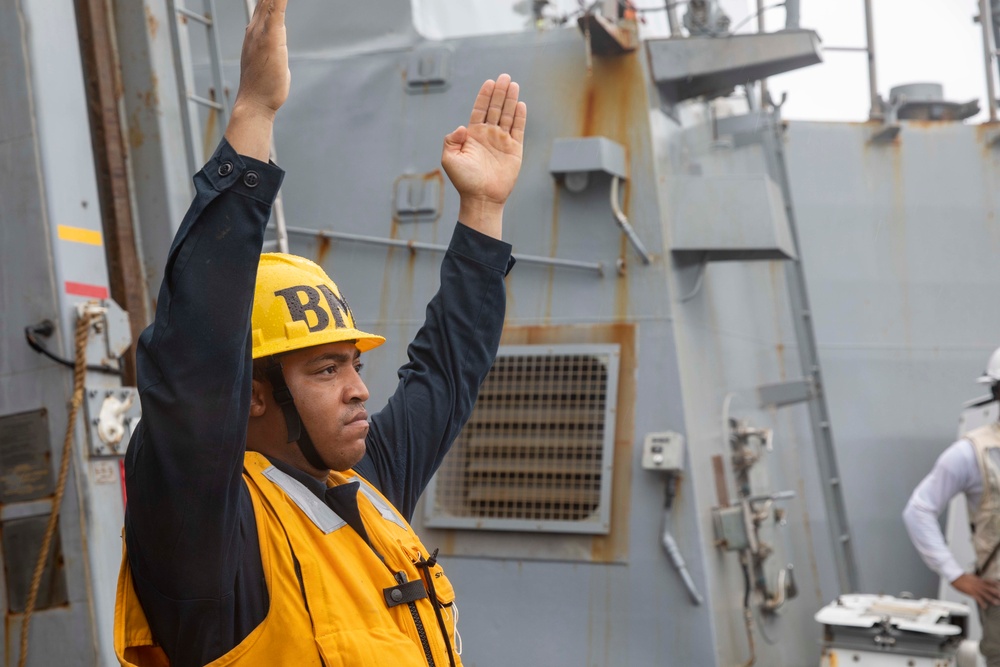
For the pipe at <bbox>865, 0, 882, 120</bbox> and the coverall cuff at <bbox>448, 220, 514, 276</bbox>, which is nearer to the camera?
the coverall cuff at <bbox>448, 220, 514, 276</bbox>

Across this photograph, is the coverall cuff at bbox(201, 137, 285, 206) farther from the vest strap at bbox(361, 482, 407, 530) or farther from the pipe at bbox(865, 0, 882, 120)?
the pipe at bbox(865, 0, 882, 120)

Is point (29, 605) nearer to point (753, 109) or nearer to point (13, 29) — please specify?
point (13, 29)

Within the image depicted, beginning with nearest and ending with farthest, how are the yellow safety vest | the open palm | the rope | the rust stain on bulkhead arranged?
the yellow safety vest < the open palm < the rope < the rust stain on bulkhead

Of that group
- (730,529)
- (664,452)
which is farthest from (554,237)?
(730,529)

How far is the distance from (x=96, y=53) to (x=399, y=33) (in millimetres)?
1932

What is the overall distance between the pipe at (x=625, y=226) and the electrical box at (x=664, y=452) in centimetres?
79

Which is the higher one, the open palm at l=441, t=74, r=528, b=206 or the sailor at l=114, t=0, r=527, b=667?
the open palm at l=441, t=74, r=528, b=206

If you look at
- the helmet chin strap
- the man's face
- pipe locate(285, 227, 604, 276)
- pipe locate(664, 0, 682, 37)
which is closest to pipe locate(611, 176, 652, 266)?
pipe locate(285, 227, 604, 276)

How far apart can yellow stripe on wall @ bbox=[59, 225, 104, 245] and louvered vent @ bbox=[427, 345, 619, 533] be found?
210 centimetres

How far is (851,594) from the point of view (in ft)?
19.9

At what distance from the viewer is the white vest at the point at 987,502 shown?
531 cm

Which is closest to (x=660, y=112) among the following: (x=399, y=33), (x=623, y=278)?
(x=623, y=278)

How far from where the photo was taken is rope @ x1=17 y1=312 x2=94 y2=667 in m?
3.53

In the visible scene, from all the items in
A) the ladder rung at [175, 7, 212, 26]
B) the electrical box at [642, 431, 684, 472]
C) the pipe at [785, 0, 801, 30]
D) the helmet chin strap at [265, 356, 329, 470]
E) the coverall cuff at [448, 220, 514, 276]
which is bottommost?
the electrical box at [642, 431, 684, 472]
